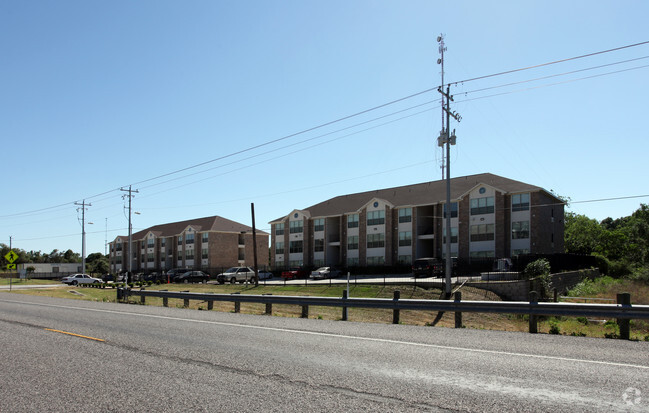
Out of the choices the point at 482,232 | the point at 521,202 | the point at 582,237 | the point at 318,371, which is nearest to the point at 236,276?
the point at 482,232

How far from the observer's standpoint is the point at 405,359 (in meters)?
7.61

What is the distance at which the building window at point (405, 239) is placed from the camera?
5675 centimetres

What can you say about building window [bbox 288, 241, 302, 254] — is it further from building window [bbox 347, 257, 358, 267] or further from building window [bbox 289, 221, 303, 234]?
building window [bbox 347, 257, 358, 267]

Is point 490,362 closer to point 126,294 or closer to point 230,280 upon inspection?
point 126,294

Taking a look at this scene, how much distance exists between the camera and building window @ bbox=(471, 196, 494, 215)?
50.2m

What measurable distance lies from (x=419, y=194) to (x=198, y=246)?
42.5m

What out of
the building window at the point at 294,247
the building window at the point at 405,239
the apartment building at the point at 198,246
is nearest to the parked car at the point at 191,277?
the building window at the point at 294,247

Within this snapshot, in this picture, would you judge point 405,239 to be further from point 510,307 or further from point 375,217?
point 510,307

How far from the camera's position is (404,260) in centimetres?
5675

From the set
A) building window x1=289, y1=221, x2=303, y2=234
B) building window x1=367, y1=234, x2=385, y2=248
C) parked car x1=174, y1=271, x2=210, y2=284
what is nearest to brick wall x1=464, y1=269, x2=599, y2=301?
building window x1=367, y1=234, x2=385, y2=248

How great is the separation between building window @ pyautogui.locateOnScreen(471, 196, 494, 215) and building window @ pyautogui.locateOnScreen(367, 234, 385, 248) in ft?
40.5

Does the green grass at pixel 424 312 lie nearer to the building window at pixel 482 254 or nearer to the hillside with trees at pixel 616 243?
the hillside with trees at pixel 616 243

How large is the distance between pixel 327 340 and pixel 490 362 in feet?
11.6

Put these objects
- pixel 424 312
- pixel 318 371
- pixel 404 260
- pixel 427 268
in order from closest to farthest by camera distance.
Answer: pixel 318 371
pixel 424 312
pixel 427 268
pixel 404 260
